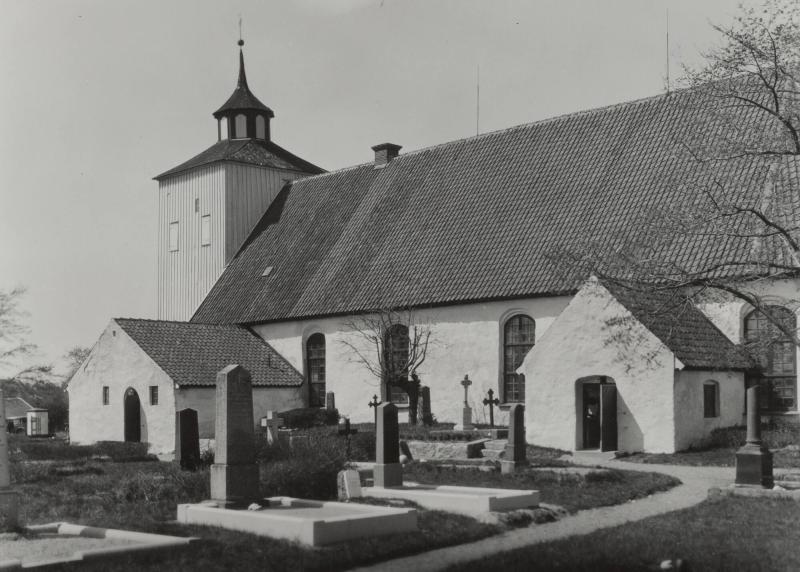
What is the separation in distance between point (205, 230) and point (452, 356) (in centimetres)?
1397

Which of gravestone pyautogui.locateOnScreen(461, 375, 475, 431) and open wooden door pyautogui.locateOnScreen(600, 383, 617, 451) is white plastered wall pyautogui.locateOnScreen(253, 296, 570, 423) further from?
open wooden door pyautogui.locateOnScreen(600, 383, 617, 451)

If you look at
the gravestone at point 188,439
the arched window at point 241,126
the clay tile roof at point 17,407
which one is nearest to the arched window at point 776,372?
the gravestone at point 188,439

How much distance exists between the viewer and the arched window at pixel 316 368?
31.6m

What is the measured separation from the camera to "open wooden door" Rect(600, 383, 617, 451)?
2153cm

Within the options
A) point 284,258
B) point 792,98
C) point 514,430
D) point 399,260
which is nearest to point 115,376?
point 284,258

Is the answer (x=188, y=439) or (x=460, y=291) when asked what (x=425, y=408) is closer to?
(x=460, y=291)

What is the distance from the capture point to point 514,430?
1741 cm

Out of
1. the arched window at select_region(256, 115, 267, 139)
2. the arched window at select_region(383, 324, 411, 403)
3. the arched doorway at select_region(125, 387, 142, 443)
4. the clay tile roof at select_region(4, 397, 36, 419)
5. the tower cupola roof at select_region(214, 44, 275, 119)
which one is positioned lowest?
the clay tile roof at select_region(4, 397, 36, 419)

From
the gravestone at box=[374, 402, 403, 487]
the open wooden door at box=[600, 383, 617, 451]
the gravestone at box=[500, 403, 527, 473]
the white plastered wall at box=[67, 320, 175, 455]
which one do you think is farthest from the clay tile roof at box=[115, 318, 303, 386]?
the gravestone at box=[374, 402, 403, 487]

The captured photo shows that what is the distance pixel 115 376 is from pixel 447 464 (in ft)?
50.8

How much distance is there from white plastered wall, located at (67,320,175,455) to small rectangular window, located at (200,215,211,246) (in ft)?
24.5

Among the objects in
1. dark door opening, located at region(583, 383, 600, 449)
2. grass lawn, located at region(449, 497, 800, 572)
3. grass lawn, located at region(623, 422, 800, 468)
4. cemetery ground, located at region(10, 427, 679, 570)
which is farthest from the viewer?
dark door opening, located at region(583, 383, 600, 449)

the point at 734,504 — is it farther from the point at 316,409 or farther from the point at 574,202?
the point at 316,409

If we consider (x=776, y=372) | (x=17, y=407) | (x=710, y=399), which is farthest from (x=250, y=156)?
(x=17, y=407)
